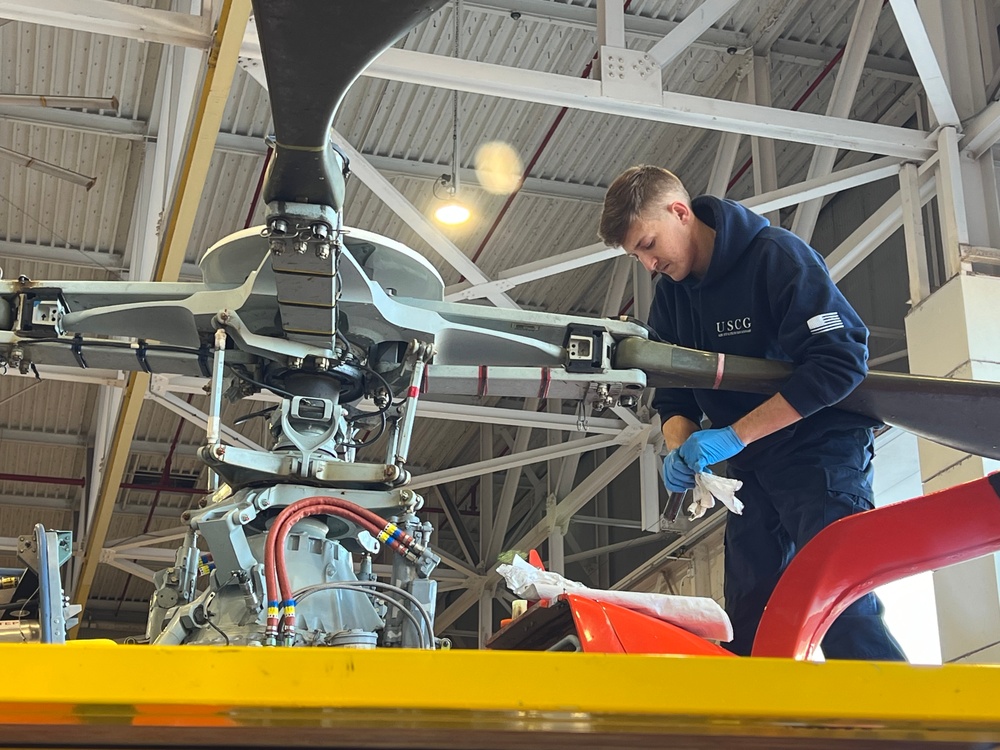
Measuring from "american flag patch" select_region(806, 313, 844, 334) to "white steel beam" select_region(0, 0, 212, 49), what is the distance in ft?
14.8

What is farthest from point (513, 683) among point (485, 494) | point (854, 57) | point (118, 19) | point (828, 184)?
point (485, 494)

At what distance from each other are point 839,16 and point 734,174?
203 centimetres

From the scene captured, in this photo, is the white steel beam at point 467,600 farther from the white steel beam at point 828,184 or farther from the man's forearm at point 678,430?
the man's forearm at point 678,430

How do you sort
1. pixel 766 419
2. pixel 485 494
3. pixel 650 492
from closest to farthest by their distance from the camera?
pixel 766 419 < pixel 650 492 < pixel 485 494

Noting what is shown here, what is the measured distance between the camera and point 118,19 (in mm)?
6523

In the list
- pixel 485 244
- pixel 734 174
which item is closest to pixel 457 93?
pixel 485 244

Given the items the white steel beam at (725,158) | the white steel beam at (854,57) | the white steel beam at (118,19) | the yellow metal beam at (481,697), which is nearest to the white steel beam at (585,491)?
the white steel beam at (725,158)

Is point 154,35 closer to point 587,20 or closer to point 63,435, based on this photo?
point 587,20

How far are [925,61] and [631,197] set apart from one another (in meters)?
4.38

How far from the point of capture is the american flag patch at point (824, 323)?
334 cm

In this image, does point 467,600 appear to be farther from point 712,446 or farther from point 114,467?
point 712,446

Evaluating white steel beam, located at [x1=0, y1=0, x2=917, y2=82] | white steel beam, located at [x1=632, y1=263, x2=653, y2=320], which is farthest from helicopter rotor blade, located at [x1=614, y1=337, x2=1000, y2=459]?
white steel beam, located at [x1=632, y1=263, x2=653, y2=320]

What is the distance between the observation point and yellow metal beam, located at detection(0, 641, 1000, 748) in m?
1.05

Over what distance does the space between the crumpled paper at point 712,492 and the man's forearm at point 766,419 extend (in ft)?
0.50
